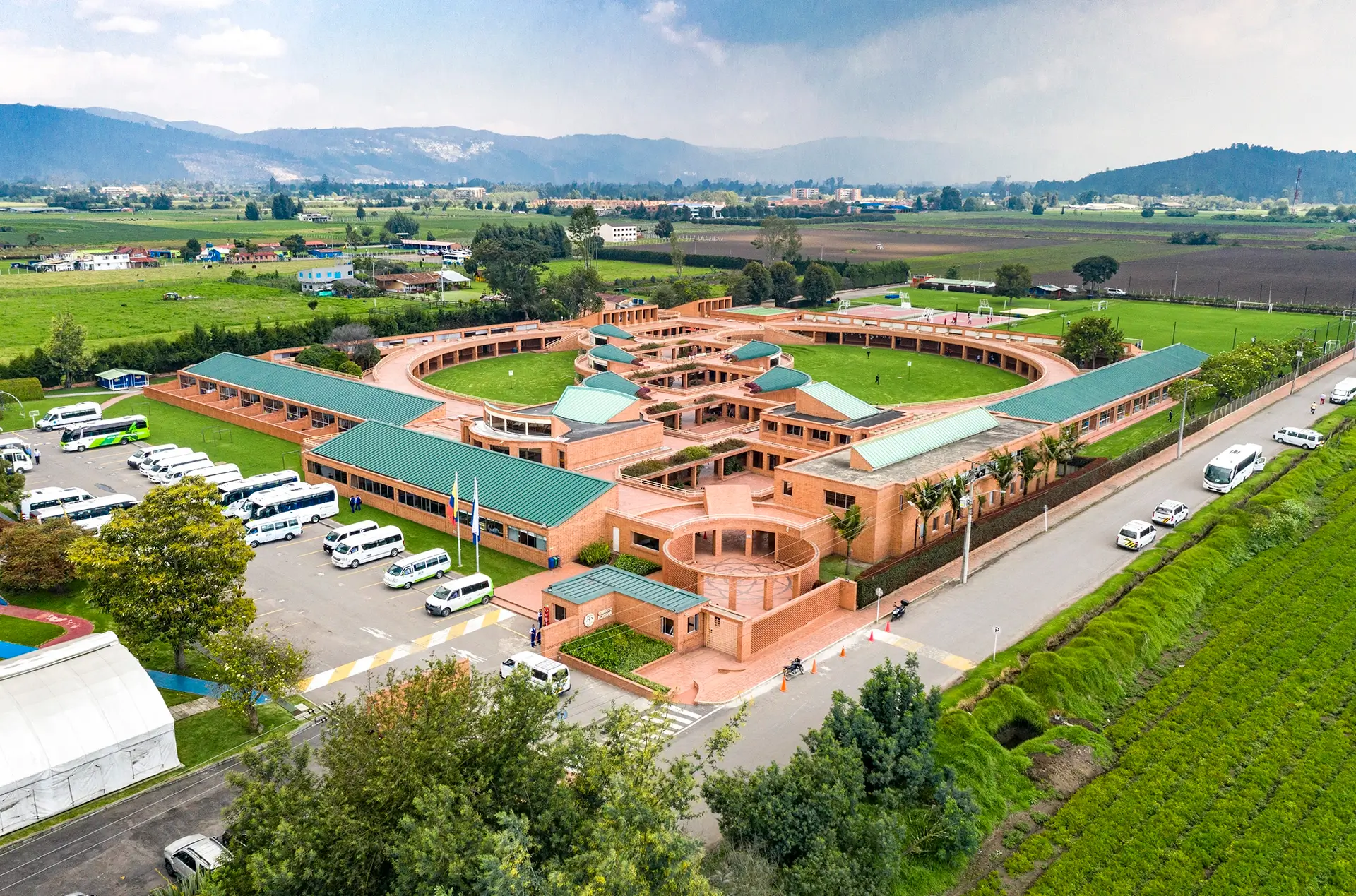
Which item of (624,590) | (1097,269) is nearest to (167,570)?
(624,590)

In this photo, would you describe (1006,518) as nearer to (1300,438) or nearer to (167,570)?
(1300,438)

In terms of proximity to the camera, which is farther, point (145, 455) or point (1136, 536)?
point (145, 455)

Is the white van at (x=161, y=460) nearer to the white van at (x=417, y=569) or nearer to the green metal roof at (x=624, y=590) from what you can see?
the white van at (x=417, y=569)

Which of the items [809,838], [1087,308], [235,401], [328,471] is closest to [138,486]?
[328,471]

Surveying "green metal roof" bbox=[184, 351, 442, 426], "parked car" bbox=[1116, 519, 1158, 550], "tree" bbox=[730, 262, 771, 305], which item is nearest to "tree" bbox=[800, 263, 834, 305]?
"tree" bbox=[730, 262, 771, 305]

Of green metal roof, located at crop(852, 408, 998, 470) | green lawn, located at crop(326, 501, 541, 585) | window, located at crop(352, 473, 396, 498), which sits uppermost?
green metal roof, located at crop(852, 408, 998, 470)

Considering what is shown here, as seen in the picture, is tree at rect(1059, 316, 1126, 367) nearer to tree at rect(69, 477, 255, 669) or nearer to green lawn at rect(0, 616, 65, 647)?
tree at rect(69, 477, 255, 669)

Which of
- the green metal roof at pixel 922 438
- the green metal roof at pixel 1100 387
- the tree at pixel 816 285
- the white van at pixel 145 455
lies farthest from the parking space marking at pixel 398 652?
the tree at pixel 816 285
